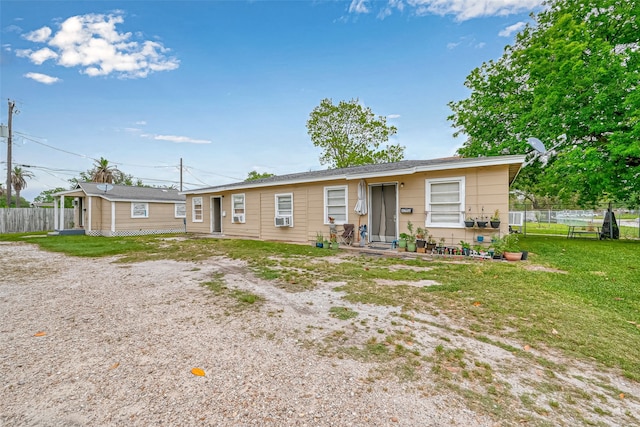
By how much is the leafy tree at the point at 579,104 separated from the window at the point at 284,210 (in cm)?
1037

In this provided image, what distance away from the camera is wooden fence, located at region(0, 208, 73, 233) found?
18.0m

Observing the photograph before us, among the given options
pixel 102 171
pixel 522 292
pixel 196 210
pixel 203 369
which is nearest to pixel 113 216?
pixel 196 210

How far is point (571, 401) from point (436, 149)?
2399 centimetres

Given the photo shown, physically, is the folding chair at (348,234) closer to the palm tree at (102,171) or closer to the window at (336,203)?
the window at (336,203)

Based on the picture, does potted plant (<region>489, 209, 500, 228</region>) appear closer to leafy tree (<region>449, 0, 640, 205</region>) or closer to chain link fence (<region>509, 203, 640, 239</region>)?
leafy tree (<region>449, 0, 640, 205</region>)

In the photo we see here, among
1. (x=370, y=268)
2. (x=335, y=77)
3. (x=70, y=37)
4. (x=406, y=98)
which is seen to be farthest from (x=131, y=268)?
(x=406, y=98)

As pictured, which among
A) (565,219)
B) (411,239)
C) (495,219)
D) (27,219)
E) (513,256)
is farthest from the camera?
(565,219)

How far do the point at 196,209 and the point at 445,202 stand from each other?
13709 mm

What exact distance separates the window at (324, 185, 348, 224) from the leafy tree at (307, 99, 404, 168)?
46.8ft

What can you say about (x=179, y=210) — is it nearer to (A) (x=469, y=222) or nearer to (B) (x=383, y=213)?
(B) (x=383, y=213)

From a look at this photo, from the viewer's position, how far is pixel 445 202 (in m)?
8.39

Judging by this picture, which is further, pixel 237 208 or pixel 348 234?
pixel 237 208

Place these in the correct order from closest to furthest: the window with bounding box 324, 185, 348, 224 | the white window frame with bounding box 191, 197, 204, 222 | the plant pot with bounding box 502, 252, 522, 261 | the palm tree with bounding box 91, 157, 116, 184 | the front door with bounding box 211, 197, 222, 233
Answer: the plant pot with bounding box 502, 252, 522, 261
the window with bounding box 324, 185, 348, 224
the front door with bounding box 211, 197, 222, 233
the white window frame with bounding box 191, 197, 204, 222
the palm tree with bounding box 91, 157, 116, 184

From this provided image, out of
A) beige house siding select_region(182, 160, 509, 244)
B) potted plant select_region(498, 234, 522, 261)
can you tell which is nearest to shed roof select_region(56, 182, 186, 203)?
beige house siding select_region(182, 160, 509, 244)
